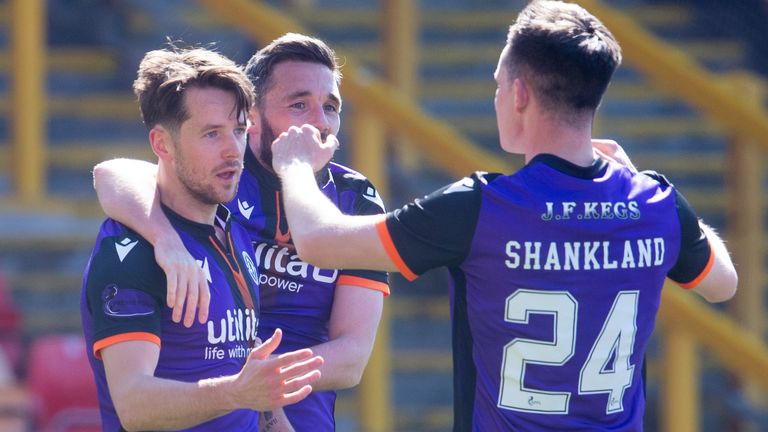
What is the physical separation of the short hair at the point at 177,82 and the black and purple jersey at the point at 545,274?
2.04 feet

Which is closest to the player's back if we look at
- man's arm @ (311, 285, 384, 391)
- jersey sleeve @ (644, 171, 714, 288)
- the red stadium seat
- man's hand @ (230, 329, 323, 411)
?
jersey sleeve @ (644, 171, 714, 288)

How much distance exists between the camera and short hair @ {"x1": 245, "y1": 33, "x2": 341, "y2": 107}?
3.60 meters

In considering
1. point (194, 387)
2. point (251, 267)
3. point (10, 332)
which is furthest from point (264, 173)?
point (10, 332)

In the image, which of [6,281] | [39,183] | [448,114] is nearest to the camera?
[39,183]

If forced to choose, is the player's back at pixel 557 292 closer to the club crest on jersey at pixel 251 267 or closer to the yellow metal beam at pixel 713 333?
the club crest on jersey at pixel 251 267

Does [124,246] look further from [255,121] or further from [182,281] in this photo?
[255,121]

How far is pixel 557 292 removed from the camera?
2795 millimetres

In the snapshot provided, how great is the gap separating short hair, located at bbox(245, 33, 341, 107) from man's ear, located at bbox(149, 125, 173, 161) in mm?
503

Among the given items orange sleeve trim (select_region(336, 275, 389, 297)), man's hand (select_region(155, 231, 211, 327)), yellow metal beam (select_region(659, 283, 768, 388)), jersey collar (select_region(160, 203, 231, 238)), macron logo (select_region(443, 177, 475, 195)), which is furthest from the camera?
yellow metal beam (select_region(659, 283, 768, 388))

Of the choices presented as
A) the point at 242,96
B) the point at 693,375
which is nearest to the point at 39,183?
the point at 693,375

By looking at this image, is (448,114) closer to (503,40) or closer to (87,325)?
(503,40)

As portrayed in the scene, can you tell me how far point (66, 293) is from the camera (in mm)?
7789

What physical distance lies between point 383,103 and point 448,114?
264cm

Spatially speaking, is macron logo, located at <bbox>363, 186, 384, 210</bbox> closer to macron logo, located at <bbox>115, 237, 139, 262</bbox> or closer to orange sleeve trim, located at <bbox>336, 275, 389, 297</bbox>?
orange sleeve trim, located at <bbox>336, 275, 389, 297</bbox>
